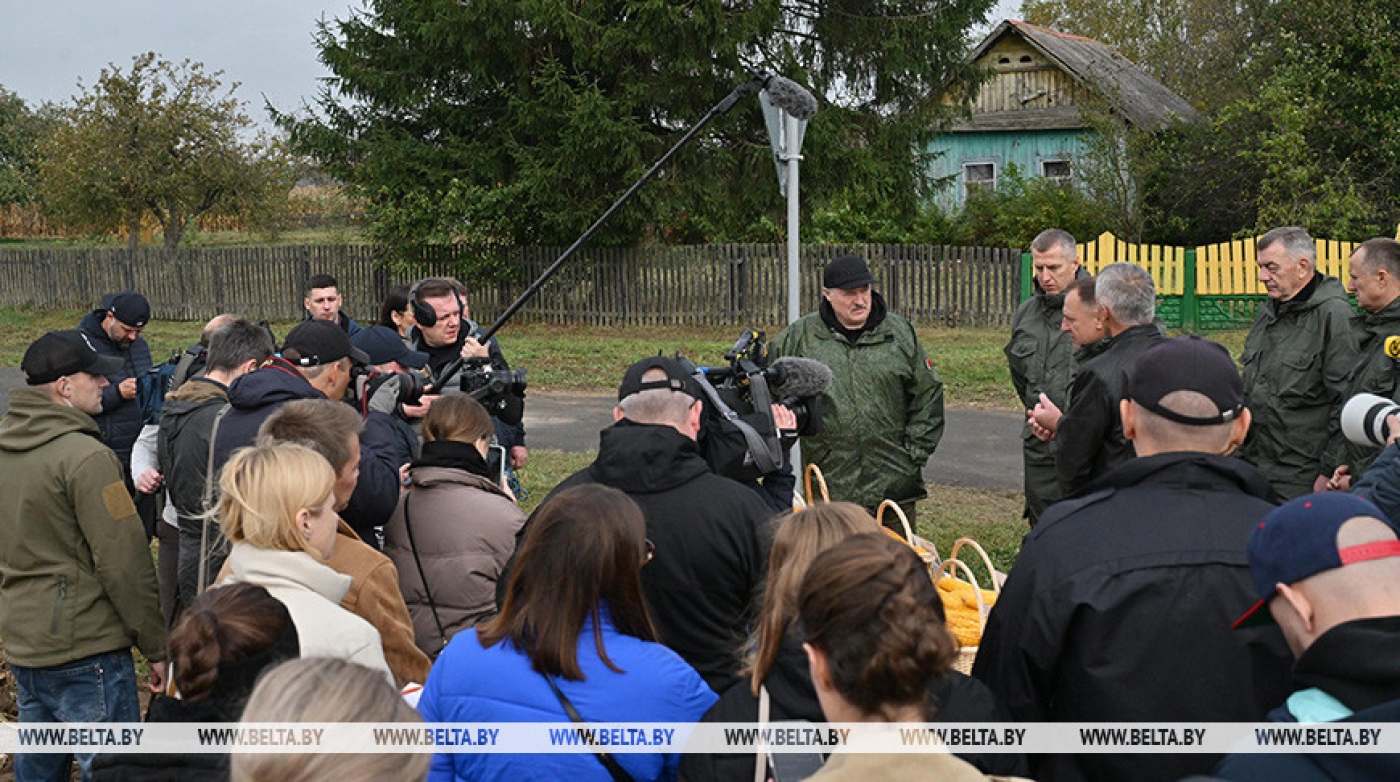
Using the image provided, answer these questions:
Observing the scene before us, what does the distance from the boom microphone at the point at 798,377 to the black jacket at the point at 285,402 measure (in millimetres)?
1582

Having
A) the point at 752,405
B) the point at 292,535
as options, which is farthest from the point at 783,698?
the point at 752,405

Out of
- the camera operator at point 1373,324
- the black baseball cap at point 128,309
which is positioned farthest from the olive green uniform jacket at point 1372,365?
the black baseball cap at point 128,309

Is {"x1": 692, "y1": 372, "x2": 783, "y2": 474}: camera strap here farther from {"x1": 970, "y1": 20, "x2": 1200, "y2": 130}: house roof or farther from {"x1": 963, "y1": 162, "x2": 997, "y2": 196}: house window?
{"x1": 963, "y1": 162, "x2": 997, "y2": 196}: house window

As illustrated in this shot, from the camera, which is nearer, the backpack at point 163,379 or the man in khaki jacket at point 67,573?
the man in khaki jacket at point 67,573

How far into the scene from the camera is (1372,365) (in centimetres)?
550

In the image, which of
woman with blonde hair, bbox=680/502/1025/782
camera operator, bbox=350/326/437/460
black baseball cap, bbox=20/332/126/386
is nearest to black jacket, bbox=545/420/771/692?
woman with blonde hair, bbox=680/502/1025/782

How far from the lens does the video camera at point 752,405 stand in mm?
4332

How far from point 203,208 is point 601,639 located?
88.1ft

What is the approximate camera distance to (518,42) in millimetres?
19781

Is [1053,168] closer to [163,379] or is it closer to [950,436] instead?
[950,436]

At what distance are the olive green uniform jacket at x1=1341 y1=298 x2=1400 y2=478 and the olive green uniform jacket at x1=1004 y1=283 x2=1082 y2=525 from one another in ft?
4.37

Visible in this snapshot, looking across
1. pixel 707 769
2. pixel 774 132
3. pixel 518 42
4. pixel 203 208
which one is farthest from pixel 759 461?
pixel 203 208

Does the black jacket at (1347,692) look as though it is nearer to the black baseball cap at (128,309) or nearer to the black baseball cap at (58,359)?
the black baseball cap at (58,359)

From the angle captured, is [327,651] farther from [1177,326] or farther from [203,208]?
[203,208]
